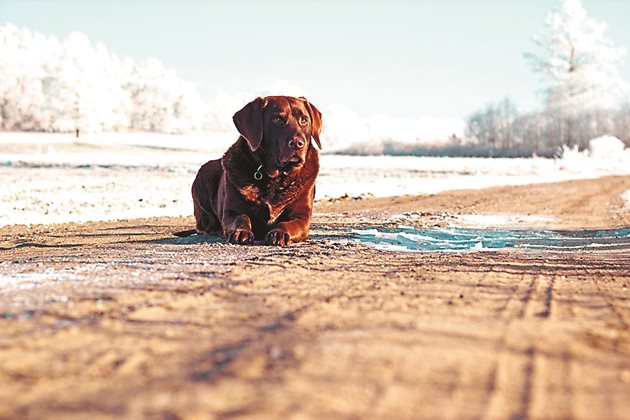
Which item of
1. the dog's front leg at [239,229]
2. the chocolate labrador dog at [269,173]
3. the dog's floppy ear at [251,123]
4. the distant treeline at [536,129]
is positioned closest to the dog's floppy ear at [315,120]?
the chocolate labrador dog at [269,173]

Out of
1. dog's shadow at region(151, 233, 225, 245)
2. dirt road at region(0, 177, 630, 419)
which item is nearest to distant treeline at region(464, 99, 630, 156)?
dog's shadow at region(151, 233, 225, 245)

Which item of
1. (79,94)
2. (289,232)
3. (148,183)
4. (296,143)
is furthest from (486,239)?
(79,94)

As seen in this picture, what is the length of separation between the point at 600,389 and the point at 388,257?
12.6 ft

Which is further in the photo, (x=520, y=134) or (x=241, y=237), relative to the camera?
(x=520, y=134)

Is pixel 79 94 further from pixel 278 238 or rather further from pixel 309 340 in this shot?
pixel 309 340

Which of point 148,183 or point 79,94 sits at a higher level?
point 79,94

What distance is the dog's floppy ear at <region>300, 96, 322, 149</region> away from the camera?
7.66m

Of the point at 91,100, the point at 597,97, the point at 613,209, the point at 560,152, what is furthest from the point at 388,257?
the point at 91,100

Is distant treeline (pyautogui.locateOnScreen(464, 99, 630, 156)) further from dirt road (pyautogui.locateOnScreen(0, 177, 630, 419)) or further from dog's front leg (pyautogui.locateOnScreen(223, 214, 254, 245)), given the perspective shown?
dirt road (pyautogui.locateOnScreen(0, 177, 630, 419))

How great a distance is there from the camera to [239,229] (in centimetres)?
712

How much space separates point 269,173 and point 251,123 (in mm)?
535

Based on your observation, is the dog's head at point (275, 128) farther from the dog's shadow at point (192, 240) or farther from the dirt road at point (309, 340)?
the dirt road at point (309, 340)

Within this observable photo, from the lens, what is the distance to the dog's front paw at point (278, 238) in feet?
22.7

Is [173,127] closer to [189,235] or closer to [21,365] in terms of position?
[189,235]
